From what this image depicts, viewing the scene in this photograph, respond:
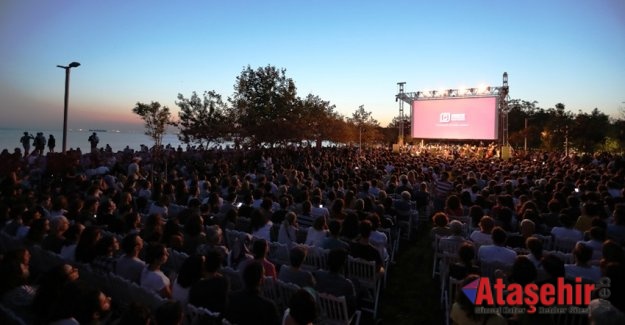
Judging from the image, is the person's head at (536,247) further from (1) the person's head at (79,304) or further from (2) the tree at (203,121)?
(2) the tree at (203,121)

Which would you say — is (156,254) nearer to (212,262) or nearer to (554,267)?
(212,262)

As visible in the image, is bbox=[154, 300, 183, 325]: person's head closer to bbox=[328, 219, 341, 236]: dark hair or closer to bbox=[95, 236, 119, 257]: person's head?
bbox=[95, 236, 119, 257]: person's head

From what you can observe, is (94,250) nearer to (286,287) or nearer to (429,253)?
(286,287)

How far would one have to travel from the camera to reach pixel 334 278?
3799 millimetres

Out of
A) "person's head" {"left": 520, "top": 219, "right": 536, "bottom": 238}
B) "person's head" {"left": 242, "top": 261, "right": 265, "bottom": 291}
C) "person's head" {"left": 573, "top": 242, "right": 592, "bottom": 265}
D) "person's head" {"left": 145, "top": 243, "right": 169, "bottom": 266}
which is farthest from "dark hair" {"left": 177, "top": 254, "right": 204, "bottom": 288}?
"person's head" {"left": 520, "top": 219, "right": 536, "bottom": 238}

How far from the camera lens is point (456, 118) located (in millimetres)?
30031

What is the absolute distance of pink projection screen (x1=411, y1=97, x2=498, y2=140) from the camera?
1111 inches

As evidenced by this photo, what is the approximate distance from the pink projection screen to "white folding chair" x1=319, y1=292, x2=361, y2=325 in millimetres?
27834

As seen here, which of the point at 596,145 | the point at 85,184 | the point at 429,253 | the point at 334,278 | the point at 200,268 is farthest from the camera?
the point at 596,145

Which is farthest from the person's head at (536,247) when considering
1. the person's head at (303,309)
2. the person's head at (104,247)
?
the person's head at (104,247)

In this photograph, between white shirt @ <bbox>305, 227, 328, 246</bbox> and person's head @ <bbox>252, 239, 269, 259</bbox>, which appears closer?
person's head @ <bbox>252, 239, 269, 259</bbox>

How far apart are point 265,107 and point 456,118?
50.2ft

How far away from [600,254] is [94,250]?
19.7ft

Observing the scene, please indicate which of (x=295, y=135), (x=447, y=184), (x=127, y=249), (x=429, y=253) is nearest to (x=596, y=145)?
(x=295, y=135)
